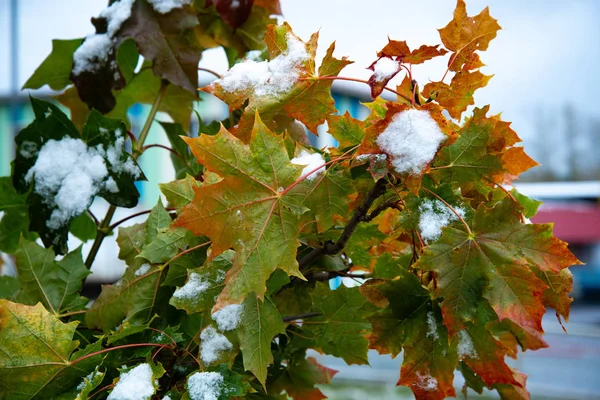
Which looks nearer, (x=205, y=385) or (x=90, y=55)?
(x=205, y=385)

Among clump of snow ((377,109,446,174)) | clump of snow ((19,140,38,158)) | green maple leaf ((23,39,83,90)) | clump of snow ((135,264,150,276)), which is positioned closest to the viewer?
clump of snow ((377,109,446,174))

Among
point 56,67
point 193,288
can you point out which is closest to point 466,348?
point 193,288

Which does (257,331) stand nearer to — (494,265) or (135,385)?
(135,385)

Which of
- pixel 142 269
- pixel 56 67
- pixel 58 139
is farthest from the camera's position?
pixel 56 67

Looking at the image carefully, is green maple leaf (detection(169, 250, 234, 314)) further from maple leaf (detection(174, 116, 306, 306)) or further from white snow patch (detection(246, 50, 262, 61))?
white snow patch (detection(246, 50, 262, 61))

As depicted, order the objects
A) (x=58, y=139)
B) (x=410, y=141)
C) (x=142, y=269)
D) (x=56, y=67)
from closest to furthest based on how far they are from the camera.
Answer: (x=410, y=141), (x=142, y=269), (x=58, y=139), (x=56, y=67)

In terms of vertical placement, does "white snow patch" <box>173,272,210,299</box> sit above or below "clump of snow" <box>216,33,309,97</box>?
below

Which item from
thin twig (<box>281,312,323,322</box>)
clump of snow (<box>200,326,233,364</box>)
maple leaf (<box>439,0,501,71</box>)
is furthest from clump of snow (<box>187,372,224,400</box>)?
maple leaf (<box>439,0,501,71</box>)

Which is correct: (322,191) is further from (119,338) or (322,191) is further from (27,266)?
(27,266)
